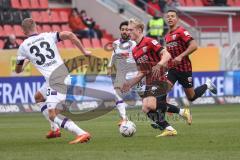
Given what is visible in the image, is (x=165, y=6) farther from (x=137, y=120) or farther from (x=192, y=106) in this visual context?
(x=137, y=120)

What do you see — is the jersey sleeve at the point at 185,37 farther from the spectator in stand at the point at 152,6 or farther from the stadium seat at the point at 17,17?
the spectator in stand at the point at 152,6

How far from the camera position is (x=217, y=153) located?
37.1ft

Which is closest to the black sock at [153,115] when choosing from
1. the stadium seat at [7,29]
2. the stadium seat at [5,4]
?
the stadium seat at [7,29]

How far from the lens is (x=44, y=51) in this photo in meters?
13.6

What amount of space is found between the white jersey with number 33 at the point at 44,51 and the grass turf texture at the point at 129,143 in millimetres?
1292

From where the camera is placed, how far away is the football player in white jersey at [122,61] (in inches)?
687

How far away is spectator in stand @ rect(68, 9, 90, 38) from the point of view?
31041 mm

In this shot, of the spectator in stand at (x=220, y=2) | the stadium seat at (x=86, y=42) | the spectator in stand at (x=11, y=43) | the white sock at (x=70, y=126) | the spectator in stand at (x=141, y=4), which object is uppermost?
the spectator in stand at (x=141, y=4)

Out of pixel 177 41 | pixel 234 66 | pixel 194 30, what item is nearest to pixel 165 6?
pixel 194 30

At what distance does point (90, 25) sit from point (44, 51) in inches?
696

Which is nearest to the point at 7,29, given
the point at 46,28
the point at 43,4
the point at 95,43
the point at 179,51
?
the point at 46,28

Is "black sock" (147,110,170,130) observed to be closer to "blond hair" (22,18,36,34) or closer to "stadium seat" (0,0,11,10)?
"blond hair" (22,18,36,34)

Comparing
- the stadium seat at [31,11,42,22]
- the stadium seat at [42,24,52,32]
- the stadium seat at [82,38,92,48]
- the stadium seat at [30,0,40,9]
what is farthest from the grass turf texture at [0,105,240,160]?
the stadium seat at [30,0,40,9]

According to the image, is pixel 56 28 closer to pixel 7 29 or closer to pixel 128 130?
pixel 7 29
